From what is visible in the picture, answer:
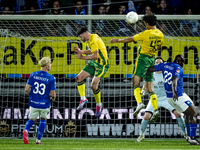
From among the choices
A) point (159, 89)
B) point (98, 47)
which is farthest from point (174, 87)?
point (98, 47)

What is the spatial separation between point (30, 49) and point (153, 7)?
4.63 metres

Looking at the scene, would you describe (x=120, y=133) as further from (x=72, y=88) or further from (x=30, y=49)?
(x=30, y=49)

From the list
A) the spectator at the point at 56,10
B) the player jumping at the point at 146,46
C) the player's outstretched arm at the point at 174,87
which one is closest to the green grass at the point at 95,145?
the player jumping at the point at 146,46

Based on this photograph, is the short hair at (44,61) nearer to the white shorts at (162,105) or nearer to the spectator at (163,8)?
the white shorts at (162,105)

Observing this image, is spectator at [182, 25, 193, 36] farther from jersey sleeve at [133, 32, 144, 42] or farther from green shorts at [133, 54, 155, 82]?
jersey sleeve at [133, 32, 144, 42]

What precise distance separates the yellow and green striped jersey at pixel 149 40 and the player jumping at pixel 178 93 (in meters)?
0.48

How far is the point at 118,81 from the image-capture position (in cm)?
1075

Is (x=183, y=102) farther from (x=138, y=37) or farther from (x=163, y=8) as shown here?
(x=163, y=8)

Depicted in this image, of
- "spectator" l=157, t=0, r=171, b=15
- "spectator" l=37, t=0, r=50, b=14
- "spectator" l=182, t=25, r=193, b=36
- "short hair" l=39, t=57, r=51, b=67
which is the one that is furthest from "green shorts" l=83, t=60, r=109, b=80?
"spectator" l=37, t=0, r=50, b=14

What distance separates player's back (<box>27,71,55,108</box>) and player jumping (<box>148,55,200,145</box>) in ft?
7.16

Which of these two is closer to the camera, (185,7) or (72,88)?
(72,88)

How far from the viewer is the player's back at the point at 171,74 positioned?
845cm

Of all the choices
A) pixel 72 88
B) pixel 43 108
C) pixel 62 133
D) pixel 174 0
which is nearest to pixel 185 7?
pixel 174 0

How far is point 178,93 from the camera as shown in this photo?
8.52 metres
